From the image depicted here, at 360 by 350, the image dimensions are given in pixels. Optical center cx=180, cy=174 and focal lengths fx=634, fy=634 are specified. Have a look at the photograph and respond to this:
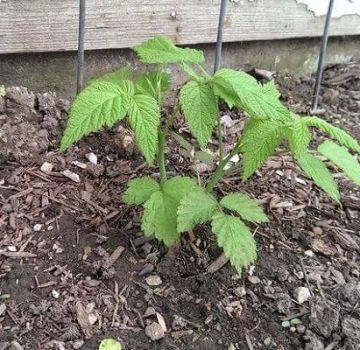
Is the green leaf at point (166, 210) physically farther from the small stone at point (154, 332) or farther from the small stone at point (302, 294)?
the small stone at point (302, 294)

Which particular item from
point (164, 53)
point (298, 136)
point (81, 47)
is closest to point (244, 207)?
point (298, 136)

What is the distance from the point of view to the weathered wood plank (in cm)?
225

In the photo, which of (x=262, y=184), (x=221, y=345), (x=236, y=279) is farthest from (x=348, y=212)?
(x=221, y=345)

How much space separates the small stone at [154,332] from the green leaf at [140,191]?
355 mm

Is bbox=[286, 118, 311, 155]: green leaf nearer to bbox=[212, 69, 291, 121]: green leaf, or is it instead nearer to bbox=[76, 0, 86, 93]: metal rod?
bbox=[212, 69, 291, 121]: green leaf

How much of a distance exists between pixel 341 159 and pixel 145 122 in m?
0.65

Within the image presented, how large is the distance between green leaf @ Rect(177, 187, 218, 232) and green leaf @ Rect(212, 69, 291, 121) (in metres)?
0.28

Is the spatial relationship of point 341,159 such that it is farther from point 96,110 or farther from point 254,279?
point 96,110

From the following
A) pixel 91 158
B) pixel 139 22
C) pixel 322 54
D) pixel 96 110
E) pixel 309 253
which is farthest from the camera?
pixel 322 54

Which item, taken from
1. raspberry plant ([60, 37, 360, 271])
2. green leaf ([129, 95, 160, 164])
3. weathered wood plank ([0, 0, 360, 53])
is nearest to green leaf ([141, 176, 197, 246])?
raspberry plant ([60, 37, 360, 271])

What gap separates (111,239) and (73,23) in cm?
89

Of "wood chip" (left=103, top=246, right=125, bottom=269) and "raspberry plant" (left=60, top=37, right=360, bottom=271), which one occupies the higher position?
"raspberry plant" (left=60, top=37, right=360, bottom=271)

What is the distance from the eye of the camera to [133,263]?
1.86 m

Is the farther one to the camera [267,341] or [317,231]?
[317,231]
